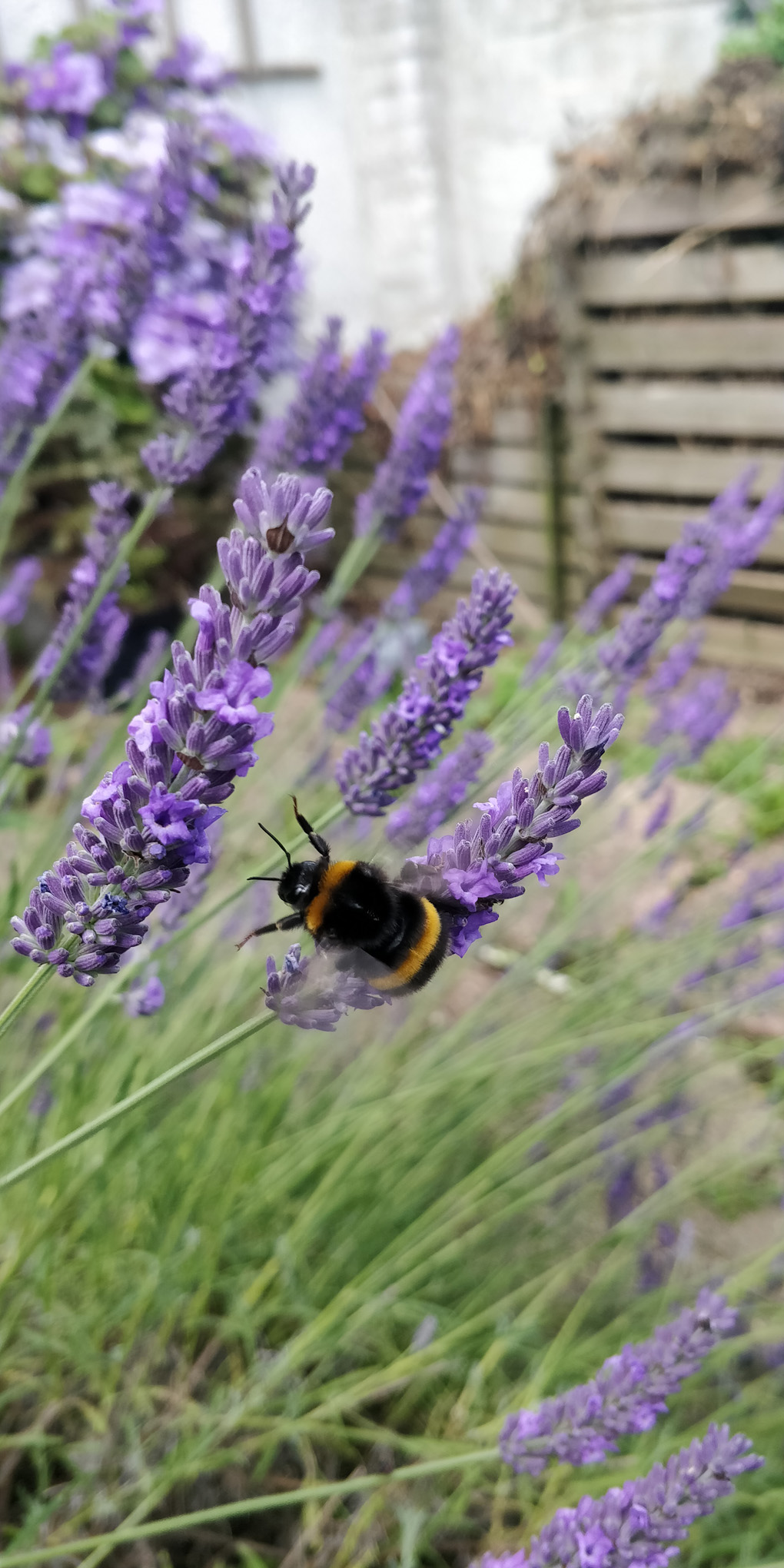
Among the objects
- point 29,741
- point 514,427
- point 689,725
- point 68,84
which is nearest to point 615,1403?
point 29,741

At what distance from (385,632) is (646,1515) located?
3.74 ft

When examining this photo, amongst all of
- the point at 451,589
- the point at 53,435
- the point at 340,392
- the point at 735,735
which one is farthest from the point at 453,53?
the point at 340,392

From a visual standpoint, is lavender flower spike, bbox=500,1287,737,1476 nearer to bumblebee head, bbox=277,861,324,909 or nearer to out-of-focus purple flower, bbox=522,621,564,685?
bumblebee head, bbox=277,861,324,909

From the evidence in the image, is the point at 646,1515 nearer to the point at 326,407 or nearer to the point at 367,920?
the point at 367,920

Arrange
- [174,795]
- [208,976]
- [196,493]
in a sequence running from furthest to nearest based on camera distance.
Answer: [196,493] → [208,976] → [174,795]

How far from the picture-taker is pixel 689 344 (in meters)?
3.77

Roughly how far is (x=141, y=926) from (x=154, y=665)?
2.94 ft

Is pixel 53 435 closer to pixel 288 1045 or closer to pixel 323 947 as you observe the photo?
pixel 288 1045

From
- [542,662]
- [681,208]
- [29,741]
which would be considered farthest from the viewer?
[681,208]

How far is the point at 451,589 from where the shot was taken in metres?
4.75

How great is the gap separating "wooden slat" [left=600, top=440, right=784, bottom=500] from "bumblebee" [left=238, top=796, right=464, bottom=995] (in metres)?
3.27

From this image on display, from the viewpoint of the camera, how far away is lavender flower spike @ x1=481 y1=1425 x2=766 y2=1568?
721 mm

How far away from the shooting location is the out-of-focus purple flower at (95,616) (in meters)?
1.02

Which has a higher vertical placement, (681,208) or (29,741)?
(681,208)
